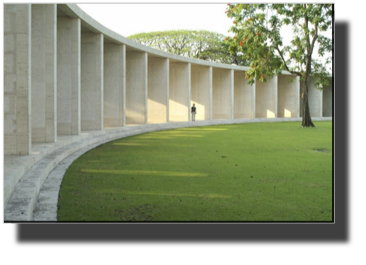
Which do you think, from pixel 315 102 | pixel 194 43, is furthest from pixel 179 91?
pixel 194 43

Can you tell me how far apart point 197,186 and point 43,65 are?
741cm

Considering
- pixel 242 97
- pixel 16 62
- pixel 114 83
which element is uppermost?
pixel 242 97

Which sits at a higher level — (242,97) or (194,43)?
(194,43)

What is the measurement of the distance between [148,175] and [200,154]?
4496 millimetres

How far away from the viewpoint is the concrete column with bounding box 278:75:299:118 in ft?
161

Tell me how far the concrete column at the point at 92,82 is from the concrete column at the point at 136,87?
23.6 ft

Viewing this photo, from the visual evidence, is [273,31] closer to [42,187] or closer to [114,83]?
[114,83]

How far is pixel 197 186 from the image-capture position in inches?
363

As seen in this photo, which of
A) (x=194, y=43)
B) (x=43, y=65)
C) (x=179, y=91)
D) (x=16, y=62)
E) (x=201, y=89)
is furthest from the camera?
(x=194, y=43)

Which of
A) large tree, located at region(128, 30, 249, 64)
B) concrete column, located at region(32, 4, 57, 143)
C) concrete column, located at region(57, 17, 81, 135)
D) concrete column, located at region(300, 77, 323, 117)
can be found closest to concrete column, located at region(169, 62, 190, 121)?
concrete column, located at region(57, 17, 81, 135)

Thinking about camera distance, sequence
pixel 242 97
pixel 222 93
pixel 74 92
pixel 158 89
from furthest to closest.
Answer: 1. pixel 242 97
2. pixel 222 93
3. pixel 158 89
4. pixel 74 92
